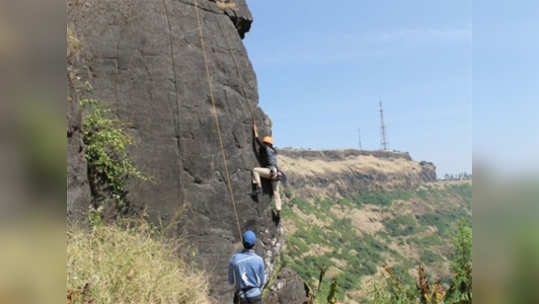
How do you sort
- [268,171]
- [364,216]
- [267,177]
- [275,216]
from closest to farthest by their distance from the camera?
[268,171]
[267,177]
[275,216]
[364,216]

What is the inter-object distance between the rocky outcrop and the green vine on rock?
97.7 meters

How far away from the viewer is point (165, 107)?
9320mm

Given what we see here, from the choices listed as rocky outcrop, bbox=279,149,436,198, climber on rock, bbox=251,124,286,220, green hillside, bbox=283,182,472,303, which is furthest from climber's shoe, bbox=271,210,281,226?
rocky outcrop, bbox=279,149,436,198

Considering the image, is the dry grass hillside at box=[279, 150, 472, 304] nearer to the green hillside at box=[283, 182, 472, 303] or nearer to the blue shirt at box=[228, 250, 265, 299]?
the green hillside at box=[283, 182, 472, 303]

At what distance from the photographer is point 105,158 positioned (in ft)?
27.3

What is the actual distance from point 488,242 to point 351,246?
3553 inches

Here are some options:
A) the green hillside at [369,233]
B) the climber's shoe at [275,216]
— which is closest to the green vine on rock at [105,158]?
the climber's shoe at [275,216]

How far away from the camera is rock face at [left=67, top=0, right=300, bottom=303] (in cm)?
892

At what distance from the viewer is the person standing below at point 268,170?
10297 mm

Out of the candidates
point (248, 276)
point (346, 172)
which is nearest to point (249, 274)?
point (248, 276)

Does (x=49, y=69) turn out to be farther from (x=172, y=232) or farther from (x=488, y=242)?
(x=172, y=232)

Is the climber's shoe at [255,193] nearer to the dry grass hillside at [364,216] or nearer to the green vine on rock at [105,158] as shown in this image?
the green vine on rock at [105,158]

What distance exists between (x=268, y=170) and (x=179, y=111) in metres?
2.20

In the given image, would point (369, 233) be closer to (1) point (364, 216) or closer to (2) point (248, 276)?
(1) point (364, 216)
